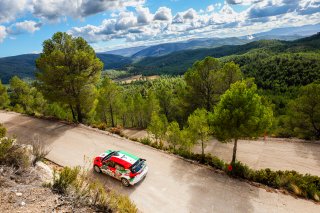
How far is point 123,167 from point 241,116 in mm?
8958

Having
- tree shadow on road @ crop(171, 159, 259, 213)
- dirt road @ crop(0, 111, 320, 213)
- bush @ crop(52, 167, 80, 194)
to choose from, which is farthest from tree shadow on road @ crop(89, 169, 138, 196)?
bush @ crop(52, 167, 80, 194)

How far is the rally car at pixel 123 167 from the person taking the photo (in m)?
15.7

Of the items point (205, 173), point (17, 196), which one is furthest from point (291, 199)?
point (17, 196)

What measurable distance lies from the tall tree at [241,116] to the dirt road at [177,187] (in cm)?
342

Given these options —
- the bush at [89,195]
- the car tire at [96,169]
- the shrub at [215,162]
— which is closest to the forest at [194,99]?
the shrub at [215,162]

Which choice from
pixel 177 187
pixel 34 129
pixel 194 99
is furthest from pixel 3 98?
pixel 177 187

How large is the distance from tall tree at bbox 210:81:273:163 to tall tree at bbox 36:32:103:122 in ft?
53.6

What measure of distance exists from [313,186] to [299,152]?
840 centimetres

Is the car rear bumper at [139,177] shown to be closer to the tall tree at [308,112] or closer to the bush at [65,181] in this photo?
the bush at [65,181]

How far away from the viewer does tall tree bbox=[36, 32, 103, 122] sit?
2639 cm

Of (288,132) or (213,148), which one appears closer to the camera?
(213,148)

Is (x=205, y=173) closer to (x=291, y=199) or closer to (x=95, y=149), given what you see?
(x=291, y=199)

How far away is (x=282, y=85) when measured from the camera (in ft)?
303

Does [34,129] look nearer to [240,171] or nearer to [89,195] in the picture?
[89,195]
